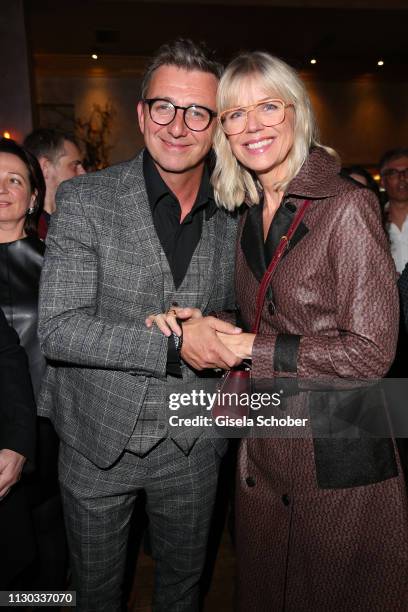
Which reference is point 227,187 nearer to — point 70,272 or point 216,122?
point 216,122

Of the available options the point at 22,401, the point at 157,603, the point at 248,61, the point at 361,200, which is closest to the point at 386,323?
the point at 361,200

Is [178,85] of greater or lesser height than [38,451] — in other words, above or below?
above

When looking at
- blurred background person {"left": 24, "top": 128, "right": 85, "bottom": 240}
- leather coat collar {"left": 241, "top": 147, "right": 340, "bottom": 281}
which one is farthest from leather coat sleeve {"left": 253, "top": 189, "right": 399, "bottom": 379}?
blurred background person {"left": 24, "top": 128, "right": 85, "bottom": 240}

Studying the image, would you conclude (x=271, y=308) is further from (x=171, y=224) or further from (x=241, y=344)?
(x=171, y=224)

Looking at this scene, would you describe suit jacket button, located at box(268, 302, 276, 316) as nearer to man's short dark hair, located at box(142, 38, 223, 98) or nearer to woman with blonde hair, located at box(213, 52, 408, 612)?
woman with blonde hair, located at box(213, 52, 408, 612)

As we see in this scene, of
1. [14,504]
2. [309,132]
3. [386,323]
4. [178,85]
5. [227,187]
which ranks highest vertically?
[178,85]

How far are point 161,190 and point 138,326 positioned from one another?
48 cm

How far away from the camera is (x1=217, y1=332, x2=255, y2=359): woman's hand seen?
1.29 metres

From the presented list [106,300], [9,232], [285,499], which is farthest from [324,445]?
[9,232]

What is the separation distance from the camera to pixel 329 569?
136 cm

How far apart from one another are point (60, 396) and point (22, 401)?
0.48 ft

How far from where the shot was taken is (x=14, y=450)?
62.6 inches

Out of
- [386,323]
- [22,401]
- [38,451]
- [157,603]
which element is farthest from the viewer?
[38,451]

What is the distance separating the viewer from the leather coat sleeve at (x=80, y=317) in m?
1.33
